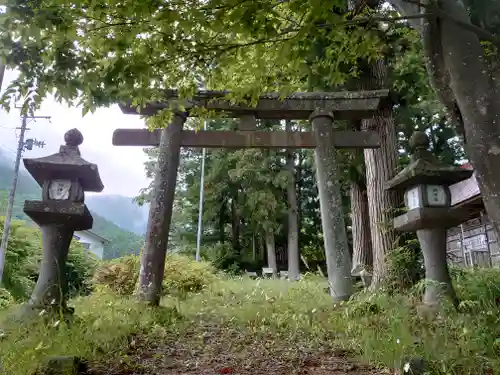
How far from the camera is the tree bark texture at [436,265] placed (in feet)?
14.9

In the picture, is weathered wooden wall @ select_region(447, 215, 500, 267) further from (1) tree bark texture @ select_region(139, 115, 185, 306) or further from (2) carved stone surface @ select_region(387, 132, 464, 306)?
(1) tree bark texture @ select_region(139, 115, 185, 306)

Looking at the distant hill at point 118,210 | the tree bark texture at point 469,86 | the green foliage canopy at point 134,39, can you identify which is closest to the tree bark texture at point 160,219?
the green foliage canopy at point 134,39

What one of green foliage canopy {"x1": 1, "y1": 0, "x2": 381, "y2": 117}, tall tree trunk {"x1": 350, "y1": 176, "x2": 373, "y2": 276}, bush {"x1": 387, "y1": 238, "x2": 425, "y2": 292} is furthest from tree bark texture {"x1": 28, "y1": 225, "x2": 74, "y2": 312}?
tall tree trunk {"x1": 350, "y1": 176, "x2": 373, "y2": 276}

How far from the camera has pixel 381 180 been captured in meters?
6.87

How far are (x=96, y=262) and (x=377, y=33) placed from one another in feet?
31.1

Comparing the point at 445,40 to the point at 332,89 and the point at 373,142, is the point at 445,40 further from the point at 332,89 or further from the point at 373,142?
the point at 332,89

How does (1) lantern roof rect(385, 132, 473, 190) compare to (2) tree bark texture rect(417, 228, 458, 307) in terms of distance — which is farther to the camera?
(1) lantern roof rect(385, 132, 473, 190)

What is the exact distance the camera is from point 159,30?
9.82 ft

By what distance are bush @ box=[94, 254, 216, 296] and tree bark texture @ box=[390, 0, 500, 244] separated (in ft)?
19.9

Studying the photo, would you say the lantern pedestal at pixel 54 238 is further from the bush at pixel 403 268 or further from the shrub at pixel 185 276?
the bush at pixel 403 268

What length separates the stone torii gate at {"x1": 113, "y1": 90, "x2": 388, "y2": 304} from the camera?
6.25 meters

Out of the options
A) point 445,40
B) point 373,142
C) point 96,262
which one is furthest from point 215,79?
point 96,262

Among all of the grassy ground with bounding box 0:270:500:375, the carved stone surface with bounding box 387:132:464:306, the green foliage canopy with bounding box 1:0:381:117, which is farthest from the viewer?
the carved stone surface with bounding box 387:132:464:306

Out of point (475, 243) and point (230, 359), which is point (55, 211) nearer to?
point (230, 359)
